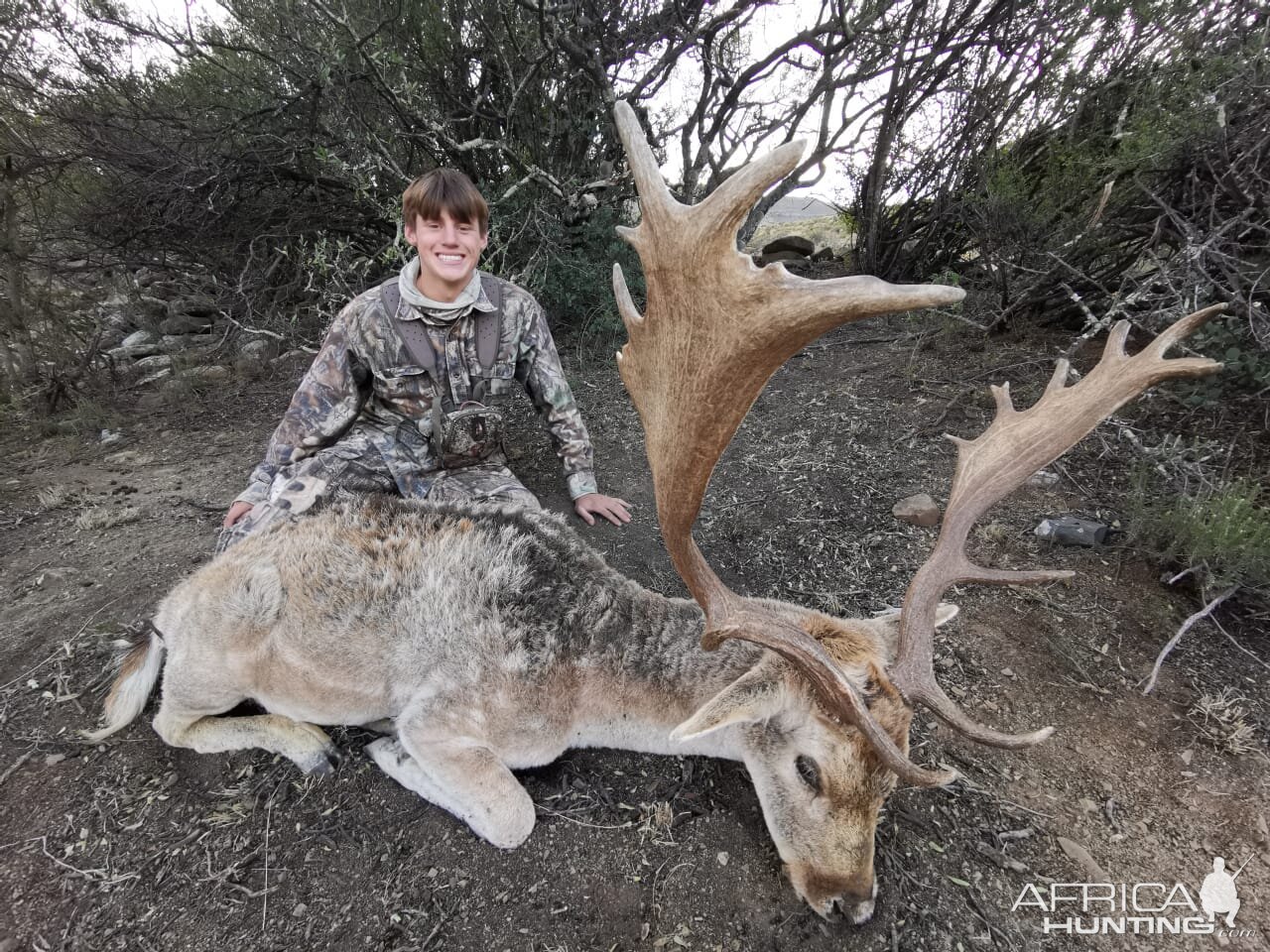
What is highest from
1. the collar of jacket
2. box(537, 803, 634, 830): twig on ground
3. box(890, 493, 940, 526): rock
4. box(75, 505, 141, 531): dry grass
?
the collar of jacket

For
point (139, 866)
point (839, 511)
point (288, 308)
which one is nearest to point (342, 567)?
point (139, 866)

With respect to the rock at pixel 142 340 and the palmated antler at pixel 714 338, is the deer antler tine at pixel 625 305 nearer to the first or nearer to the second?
the palmated antler at pixel 714 338

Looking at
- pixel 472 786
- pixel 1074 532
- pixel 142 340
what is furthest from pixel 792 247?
pixel 472 786

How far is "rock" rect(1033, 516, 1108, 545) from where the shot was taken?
3.96m

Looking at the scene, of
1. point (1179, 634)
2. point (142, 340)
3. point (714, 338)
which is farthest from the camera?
point (142, 340)

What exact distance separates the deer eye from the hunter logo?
0.92 metres

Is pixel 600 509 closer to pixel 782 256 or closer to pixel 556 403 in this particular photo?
pixel 556 403

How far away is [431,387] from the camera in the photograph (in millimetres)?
A: 4484

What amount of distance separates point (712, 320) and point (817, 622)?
143cm

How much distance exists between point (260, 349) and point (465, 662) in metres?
8.51

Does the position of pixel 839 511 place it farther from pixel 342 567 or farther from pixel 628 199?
pixel 628 199

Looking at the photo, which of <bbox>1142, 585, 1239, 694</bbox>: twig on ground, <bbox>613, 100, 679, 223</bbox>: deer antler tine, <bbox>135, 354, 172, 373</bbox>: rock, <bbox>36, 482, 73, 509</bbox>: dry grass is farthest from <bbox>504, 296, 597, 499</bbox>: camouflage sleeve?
<bbox>135, 354, 172, 373</bbox>: rock

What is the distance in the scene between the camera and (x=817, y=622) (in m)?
2.66

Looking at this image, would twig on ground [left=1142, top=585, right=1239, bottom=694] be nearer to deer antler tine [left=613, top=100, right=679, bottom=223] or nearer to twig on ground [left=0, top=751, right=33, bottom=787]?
deer antler tine [left=613, top=100, right=679, bottom=223]
